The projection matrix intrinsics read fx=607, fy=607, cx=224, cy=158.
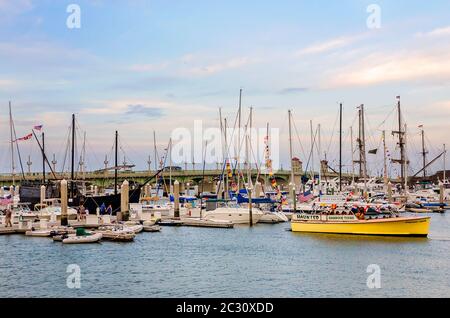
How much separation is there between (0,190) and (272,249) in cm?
8800

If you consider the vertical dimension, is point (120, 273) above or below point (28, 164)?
below

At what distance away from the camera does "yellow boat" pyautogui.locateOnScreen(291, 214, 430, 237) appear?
5416 cm

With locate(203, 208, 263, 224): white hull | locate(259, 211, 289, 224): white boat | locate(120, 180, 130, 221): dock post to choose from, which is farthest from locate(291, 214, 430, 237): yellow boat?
locate(120, 180, 130, 221): dock post

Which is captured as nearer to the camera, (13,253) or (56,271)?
(56,271)

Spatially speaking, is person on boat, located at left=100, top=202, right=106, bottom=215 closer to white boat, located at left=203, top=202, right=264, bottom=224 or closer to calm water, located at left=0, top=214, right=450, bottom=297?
white boat, located at left=203, top=202, right=264, bottom=224

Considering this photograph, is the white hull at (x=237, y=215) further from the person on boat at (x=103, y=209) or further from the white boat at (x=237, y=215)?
the person on boat at (x=103, y=209)

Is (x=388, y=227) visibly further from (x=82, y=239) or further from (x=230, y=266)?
(x=82, y=239)

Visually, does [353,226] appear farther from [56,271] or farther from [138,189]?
[138,189]

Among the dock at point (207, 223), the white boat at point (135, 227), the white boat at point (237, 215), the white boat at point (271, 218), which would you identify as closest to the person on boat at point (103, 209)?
the dock at point (207, 223)

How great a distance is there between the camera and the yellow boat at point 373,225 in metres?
54.2

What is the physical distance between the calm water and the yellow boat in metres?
1.19

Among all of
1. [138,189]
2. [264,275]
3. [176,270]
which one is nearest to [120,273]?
[176,270]

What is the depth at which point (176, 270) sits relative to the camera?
39656 millimetres

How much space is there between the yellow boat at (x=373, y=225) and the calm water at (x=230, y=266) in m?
1.19
